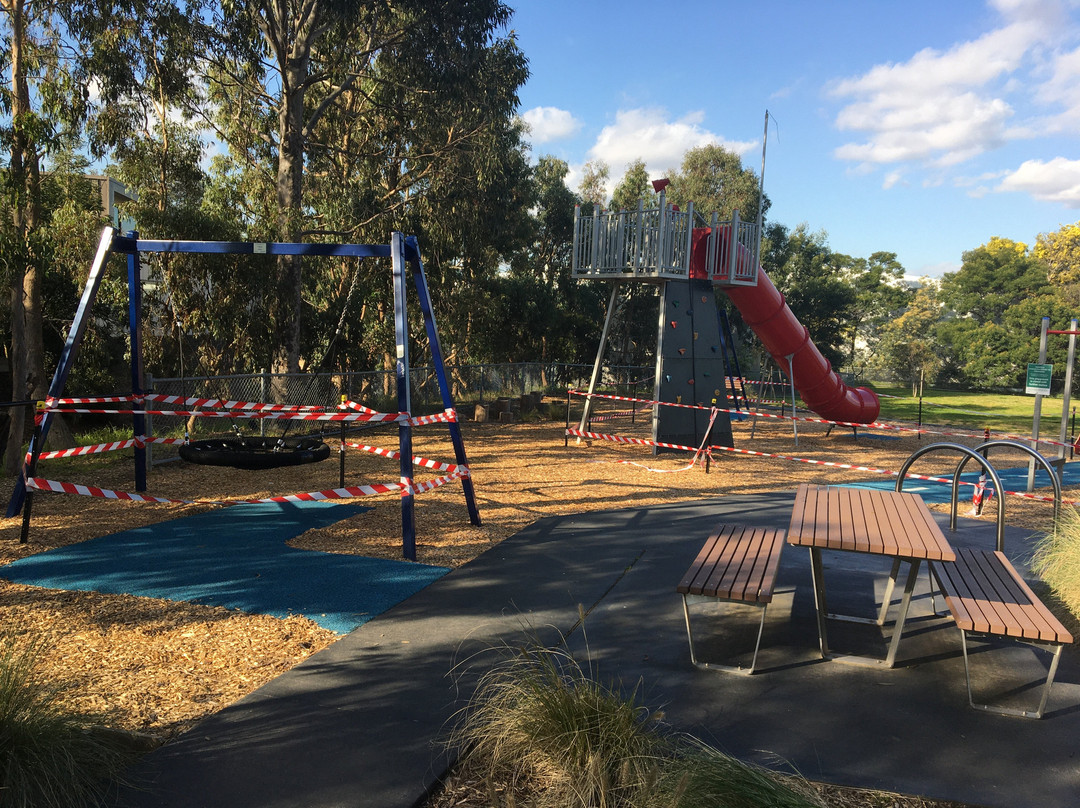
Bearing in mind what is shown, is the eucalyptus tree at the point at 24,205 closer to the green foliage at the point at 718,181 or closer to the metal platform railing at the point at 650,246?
the metal platform railing at the point at 650,246

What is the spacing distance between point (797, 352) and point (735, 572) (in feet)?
42.4

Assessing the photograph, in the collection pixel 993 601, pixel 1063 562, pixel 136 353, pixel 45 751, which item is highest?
pixel 136 353

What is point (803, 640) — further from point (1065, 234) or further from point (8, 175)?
point (1065, 234)

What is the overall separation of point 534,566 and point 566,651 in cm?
186

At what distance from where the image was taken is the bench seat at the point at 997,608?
3.67 metres

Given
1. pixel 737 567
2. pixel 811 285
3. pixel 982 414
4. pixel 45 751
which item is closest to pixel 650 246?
pixel 737 567

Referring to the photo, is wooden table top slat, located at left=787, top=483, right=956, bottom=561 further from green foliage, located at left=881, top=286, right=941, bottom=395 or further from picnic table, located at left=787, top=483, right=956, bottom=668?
green foliage, located at left=881, top=286, right=941, bottom=395

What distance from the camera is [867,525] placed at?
15.1ft

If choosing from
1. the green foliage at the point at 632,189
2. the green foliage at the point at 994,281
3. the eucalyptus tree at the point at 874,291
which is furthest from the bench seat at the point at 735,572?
the green foliage at the point at 994,281

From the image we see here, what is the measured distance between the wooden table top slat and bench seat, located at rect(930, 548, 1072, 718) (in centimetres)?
28

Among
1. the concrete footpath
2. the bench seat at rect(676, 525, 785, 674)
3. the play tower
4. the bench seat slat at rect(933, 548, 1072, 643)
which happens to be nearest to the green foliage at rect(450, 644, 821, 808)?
the concrete footpath

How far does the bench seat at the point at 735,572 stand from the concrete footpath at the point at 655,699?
29 cm

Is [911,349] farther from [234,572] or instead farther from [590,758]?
[590,758]

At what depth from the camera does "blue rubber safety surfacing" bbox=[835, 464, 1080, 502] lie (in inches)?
403
